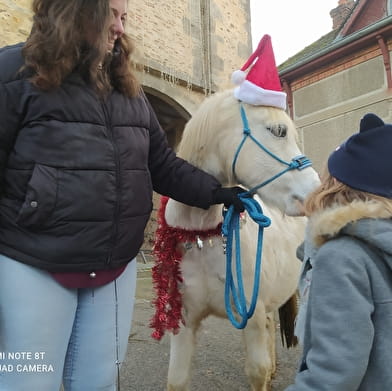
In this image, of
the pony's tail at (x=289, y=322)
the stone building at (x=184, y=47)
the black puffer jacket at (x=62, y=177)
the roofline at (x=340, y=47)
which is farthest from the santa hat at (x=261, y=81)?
the roofline at (x=340, y=47)

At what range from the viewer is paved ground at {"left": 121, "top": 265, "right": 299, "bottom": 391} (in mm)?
2941

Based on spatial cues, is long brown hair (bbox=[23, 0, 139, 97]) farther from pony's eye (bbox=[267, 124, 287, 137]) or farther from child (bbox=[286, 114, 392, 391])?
child (bbox=[286, 114, 392, 391])

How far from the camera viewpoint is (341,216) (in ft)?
3.47

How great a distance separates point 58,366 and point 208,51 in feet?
30.4

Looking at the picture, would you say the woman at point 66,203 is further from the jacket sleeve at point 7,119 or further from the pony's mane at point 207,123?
the pony's mane at point 207,123

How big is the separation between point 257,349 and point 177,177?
1.13 m

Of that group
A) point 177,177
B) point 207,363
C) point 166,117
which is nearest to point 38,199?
point 177,177

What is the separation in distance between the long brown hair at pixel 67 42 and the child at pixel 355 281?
89cm

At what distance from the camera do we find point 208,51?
9750 millimetres

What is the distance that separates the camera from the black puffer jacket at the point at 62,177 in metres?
1.30

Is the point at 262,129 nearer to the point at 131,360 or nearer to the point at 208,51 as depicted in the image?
the point at 131,360

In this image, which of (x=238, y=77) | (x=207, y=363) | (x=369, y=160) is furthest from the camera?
(x=207, y=363)

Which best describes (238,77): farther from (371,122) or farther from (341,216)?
(341,216)

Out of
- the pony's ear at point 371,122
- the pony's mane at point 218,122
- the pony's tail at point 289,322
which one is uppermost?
the pony's mane at point 218,122
